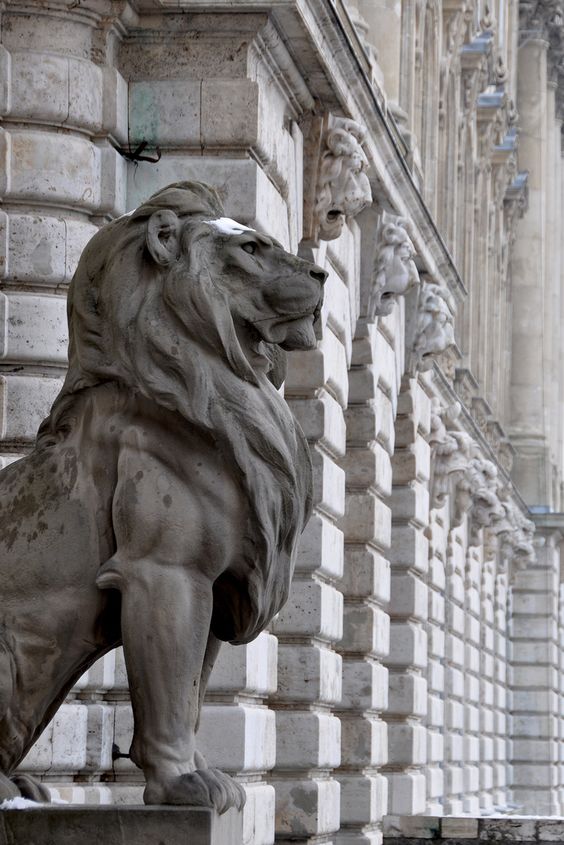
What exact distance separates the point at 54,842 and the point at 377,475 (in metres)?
11.9

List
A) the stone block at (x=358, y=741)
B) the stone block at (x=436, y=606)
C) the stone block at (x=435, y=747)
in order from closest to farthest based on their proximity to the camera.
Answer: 1. the stone block at (x=358, y=741)
2. the stone block at (x=435, y=747)
3. the stone block at (x=436, y=606)

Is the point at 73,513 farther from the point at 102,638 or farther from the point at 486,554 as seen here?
the point at 486,554

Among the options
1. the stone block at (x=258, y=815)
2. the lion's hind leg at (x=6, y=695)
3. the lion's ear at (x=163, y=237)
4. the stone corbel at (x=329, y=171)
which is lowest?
the stone block at (x=258, y=815)

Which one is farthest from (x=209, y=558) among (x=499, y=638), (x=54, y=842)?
(x=499, y=638)

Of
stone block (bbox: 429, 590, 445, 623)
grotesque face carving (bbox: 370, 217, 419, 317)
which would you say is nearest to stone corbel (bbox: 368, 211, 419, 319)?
grotesque face carving (bbox: 370, 217, 419, 317)

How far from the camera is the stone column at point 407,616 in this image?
20531mm

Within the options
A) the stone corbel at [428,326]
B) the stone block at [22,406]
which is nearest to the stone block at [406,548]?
the stone corbel at [428,326]

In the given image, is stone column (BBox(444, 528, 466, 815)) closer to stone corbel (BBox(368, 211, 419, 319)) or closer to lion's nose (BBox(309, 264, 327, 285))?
stone corbel (BBox(368, 211, 419, 319))

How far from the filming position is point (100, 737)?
10.5 meters

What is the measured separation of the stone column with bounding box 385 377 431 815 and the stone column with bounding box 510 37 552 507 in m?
20.2

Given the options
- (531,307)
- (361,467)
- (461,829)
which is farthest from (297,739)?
(531,307)

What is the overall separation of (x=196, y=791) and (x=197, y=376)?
46.7 inches

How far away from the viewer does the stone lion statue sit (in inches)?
244

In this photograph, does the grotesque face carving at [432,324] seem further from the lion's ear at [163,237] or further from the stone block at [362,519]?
the lion's ear at [163,237]
